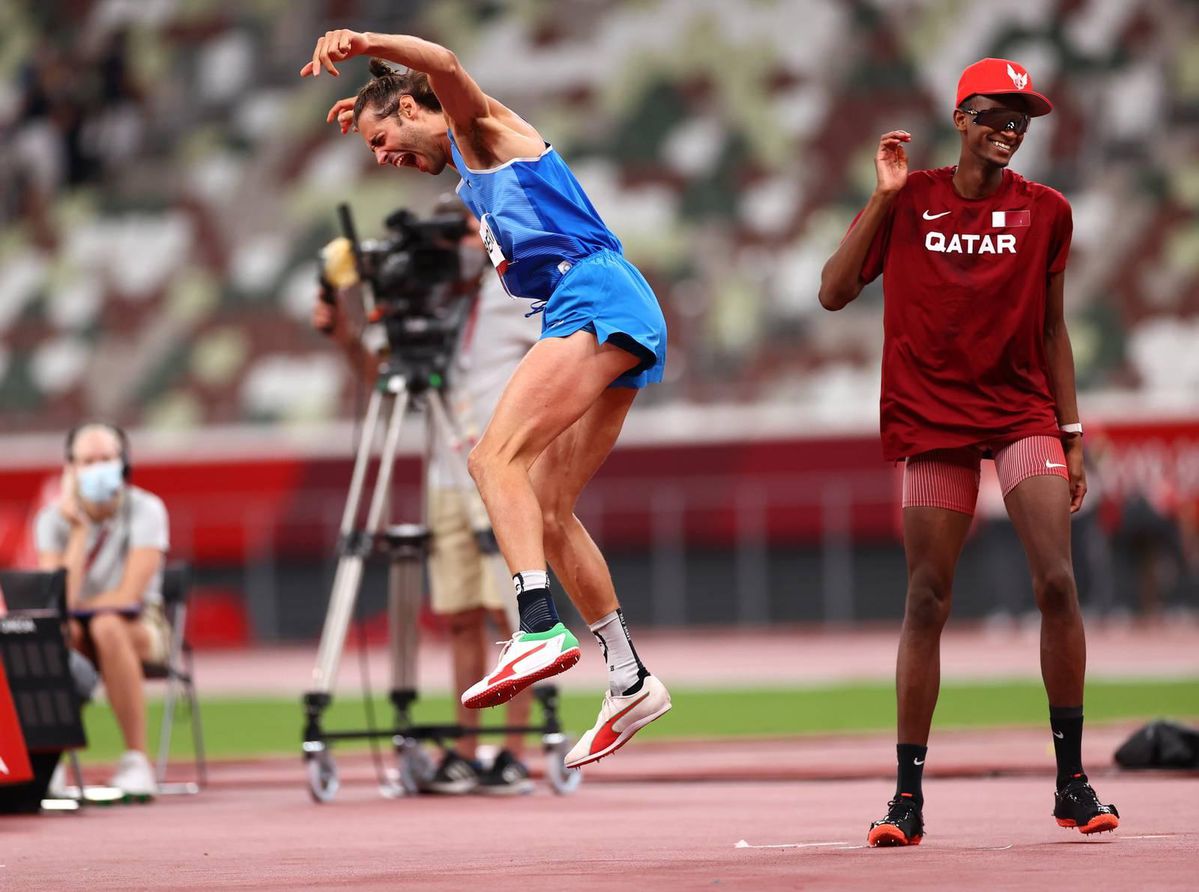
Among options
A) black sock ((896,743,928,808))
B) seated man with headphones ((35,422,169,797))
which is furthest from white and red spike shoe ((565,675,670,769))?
seated man with headphones ((35,422,169,797))

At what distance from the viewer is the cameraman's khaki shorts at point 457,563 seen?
9641 millimetres

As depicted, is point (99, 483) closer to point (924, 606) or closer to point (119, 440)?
point (119, 440)

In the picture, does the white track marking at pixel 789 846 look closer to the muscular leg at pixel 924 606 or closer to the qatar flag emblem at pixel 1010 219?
the muscular leg at pixel 924 606

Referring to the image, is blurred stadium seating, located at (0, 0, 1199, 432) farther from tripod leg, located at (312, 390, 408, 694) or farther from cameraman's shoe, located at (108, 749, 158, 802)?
cameraman's shoe, located at (108, 749, 158, 802)

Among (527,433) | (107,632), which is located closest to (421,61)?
(527,433)

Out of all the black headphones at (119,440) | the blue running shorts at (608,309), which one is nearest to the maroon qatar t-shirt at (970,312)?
the blue running shorts at (608,309)

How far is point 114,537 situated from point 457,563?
1.78m

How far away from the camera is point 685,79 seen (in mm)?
30188

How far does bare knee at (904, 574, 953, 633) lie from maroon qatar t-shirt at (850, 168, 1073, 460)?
43 centimetres

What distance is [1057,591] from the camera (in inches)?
243

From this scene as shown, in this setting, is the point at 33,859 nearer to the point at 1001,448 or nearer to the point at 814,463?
the point at 1001,448

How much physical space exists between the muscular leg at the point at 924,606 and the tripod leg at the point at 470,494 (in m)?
3.09

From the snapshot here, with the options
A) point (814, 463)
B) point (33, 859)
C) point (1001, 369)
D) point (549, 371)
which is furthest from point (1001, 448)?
point (814, 463)

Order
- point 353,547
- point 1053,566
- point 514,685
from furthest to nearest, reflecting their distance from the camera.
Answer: point 353,547 → point 1053,566 → point 514,685
